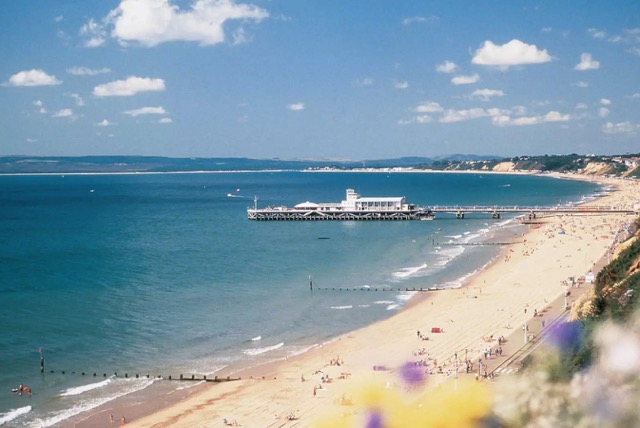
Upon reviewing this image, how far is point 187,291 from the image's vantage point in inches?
1933

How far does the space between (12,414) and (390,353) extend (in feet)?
54.9

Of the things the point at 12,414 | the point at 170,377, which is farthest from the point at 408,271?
the point at 12,414

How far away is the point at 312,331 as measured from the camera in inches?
1470

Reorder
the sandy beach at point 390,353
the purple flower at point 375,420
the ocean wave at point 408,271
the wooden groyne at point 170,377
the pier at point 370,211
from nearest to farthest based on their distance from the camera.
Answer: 1. the purple flower at point 375,420
2. the sandy beach at point 390,353
3. the wooden groyne at point 170,377
4. the ocean wave at point 408,271
5. the pier at point 370,211

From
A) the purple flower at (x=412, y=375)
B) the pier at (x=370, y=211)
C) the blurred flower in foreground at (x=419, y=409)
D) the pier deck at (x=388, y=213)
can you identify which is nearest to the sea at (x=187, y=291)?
the pier deck at (x=388, y=213)

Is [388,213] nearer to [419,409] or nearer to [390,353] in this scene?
[390,353]

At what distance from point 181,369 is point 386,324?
1304 cm

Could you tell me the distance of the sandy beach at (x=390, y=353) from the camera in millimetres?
→ 25281

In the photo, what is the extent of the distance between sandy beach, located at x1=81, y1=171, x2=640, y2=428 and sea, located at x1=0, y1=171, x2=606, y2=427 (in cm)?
183

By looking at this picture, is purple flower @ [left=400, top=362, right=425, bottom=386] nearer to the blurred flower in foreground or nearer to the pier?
the blurred flower in foreground

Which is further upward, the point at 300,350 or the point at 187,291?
the point at 187,291

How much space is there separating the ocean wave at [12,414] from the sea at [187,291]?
0.24ft

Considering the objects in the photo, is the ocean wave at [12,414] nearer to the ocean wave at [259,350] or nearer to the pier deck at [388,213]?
the ocean wave at [259,350]

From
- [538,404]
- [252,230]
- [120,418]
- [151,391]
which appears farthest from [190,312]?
[252,230]
